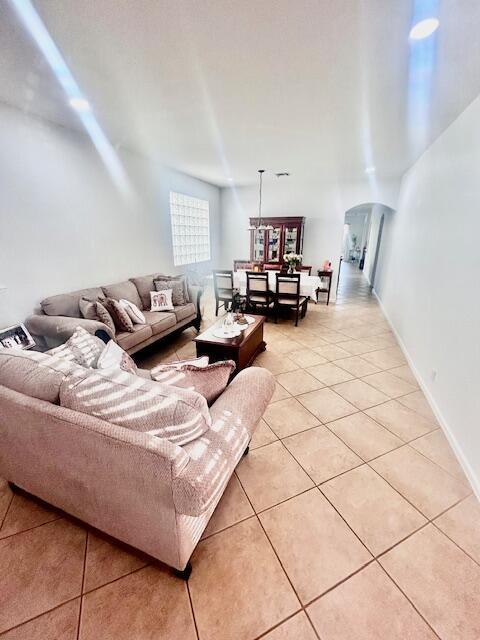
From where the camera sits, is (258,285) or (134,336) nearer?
(134,336)

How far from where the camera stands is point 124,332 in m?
2.94

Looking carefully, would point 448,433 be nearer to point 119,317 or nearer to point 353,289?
point 119,317

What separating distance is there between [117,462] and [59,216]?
3.06 meters

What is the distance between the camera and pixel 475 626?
1078mm

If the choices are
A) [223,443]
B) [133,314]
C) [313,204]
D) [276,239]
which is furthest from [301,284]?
[223,443]

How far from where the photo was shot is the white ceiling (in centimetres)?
144

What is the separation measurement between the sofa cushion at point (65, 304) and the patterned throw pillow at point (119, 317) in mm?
334

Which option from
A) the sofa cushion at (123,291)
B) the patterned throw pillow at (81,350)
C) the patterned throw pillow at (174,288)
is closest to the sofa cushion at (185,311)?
the patterned throw pillow at (174,288)

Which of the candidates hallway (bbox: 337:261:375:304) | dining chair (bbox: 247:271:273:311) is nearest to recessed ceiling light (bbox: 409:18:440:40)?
dining chair (bbox: 247:271:273:311)

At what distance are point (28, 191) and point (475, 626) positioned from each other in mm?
4332

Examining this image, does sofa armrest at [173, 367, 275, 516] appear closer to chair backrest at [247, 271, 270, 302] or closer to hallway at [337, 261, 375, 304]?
chair backrest at [247, 271, 270, 302]

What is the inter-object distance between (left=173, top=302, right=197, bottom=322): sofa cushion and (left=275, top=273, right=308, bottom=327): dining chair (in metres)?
1.45

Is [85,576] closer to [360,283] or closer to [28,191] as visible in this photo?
[28,191]

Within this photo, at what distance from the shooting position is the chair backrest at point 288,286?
4.37 m
